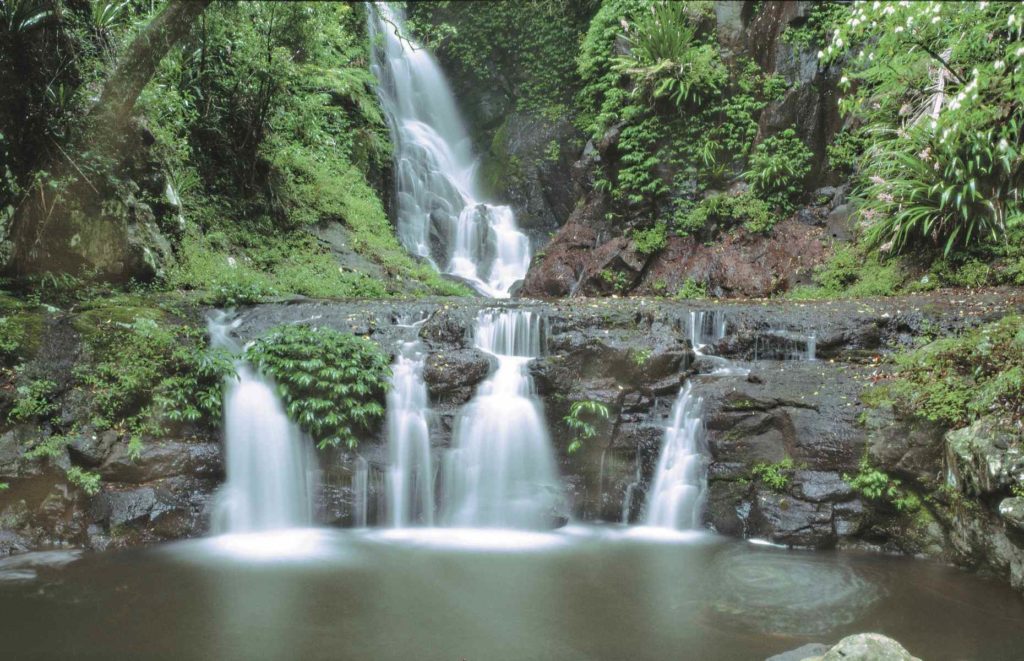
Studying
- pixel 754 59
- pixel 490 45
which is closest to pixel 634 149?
pixel 754 59

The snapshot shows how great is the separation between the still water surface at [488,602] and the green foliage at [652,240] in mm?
8168

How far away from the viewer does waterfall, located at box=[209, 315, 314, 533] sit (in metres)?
7.03

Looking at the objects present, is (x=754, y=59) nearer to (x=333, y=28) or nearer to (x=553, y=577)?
(x=333, y=28)

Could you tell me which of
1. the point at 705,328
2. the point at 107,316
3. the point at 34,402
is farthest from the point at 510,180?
the point at 34,402

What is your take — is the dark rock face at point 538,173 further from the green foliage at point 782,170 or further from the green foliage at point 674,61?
the green foliage at point 782,170

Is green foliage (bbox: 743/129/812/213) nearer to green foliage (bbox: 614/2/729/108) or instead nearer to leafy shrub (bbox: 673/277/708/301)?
green foliage (bbox: 614/2/729/108)

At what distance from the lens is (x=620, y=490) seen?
7445 mm

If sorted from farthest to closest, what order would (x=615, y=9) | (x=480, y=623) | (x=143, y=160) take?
(x=615, y=9), (x=143, y=160), (x=480, y=623)

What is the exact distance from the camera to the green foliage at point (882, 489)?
6266mm

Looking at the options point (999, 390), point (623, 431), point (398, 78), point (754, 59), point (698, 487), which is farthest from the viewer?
point (398, 78)

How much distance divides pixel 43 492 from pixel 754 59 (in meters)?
14.7

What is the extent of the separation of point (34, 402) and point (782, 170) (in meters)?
12.9

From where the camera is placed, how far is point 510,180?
17500 millimetres

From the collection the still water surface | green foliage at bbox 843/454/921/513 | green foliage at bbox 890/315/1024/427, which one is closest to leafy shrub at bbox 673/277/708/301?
green foliage at bbox 890/315/1024/427
